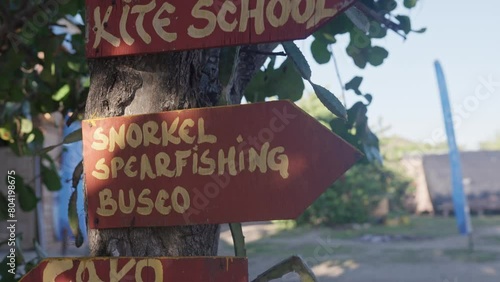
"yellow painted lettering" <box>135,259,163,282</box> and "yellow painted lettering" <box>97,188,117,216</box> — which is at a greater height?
"yellow painted lettering" <box>97,188,117,216</box>

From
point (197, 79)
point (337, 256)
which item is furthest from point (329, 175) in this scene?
point (337, 256)

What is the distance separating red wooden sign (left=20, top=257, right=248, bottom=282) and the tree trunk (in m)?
0.07

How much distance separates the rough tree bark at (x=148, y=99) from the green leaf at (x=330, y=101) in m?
0.31

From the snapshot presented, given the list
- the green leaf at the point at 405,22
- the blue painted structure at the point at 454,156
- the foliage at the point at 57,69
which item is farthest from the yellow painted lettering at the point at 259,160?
the blue painted structure at the point at 454,156

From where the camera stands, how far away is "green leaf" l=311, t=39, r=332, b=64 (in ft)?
8.01

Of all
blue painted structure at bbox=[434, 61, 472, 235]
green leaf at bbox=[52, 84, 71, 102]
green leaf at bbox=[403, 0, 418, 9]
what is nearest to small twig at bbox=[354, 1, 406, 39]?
green leaf at bbox=[403, 0, 418, 9]

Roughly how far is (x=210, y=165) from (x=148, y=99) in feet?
0.87

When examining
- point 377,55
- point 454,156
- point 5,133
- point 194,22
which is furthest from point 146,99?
point 454,156

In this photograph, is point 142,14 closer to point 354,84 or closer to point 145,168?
point 145,168

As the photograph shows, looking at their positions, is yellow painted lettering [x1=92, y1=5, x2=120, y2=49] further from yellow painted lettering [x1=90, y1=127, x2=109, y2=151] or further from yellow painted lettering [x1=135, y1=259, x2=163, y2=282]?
yellow painted lettering [x1=135, y1=259, x2=163, y2=282]

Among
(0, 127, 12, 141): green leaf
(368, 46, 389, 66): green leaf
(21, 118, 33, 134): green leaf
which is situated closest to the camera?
(368, 46, 389, 66): green leaf

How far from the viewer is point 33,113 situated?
3.57m

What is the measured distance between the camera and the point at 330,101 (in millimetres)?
1653

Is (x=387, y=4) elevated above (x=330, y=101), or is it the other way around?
(x=387, y=4)
